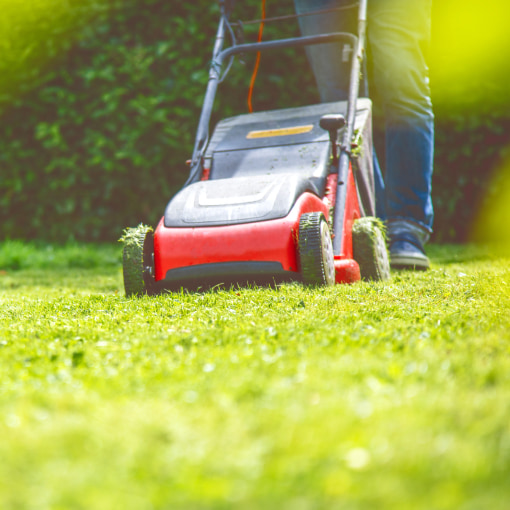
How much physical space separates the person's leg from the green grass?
1533 millimetres

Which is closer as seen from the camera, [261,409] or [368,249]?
[261,409]

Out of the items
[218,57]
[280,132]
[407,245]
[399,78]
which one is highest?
[218,57]

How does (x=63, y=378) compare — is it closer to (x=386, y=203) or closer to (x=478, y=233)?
(x=386, y=203)

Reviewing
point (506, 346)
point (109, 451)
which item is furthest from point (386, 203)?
point (109, 451)

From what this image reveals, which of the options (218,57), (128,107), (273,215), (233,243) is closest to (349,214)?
(273,215)

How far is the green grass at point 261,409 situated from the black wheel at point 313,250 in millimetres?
383

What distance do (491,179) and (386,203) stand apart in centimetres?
239

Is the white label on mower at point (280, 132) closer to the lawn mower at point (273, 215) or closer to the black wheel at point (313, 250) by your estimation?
Result: the lawn mower at point (273, 215)

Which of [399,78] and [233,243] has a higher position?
[399,78]

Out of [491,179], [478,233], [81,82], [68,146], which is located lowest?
[478,233]

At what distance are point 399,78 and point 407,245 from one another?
92cm

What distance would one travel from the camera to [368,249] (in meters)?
3.19

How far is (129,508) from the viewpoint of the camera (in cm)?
89

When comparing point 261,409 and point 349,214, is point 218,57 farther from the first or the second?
point 261,409
